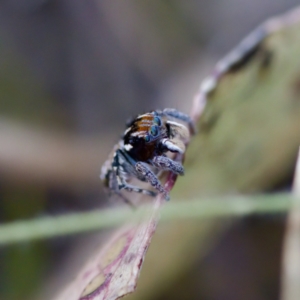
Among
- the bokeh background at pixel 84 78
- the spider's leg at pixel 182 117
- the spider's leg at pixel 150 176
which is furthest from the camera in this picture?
the bokeh background at pixel 84 78

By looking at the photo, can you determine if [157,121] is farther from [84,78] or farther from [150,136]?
[84,78]

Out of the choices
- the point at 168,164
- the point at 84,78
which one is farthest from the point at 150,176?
the point at 84,78

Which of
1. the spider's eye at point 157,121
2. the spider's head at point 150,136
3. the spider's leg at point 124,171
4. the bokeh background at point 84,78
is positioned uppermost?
the bokeh background at point 84,78

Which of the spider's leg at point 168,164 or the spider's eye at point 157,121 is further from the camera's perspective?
the spider's eye at point 157,121

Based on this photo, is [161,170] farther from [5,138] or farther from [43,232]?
[5,138]

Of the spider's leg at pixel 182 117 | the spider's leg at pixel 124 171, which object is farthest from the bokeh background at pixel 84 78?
the spider's leg at pixel 182 117

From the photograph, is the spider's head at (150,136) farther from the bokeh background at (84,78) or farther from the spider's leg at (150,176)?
the bokeh background at (84,78)

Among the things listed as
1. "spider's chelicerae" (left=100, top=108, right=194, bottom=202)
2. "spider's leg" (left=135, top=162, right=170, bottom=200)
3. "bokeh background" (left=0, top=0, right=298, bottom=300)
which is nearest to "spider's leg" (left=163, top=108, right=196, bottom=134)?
"spider's chelicerae" (left=100, top=108, right=194, bottom=202)
